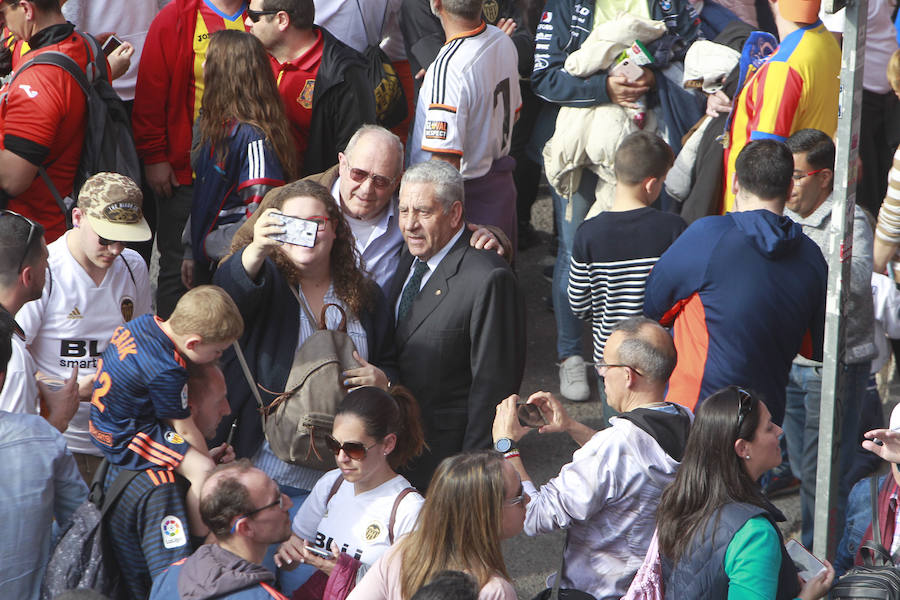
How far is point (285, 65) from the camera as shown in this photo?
5.57 meters

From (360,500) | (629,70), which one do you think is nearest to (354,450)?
(360,500)

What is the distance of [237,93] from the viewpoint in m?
4.99

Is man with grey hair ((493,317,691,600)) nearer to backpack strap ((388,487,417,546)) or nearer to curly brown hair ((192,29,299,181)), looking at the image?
backpack strap ((388,487,417,546))

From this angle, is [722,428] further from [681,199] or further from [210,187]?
[681,199]

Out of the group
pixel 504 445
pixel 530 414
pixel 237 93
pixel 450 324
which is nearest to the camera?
pixel 504 445

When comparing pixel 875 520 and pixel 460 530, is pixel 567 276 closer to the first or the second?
pixel 875 520

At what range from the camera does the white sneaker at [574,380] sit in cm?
636

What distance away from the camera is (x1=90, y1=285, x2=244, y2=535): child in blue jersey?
10.9ft

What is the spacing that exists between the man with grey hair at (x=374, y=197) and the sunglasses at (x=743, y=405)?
1489mm

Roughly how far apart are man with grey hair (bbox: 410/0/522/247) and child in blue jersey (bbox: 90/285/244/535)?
97.6 inches

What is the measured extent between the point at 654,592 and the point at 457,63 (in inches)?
128

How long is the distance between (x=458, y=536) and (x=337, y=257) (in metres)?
1.54

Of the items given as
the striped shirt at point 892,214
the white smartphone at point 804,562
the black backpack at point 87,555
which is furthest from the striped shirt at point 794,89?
the black backpack at point 87,555

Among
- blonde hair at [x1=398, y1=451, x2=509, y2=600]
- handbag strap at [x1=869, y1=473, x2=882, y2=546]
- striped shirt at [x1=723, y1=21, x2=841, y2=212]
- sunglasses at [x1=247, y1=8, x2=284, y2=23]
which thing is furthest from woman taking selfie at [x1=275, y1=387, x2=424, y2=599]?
striped shirt at [x1=723, y1=21, x2=841, y2=212]
